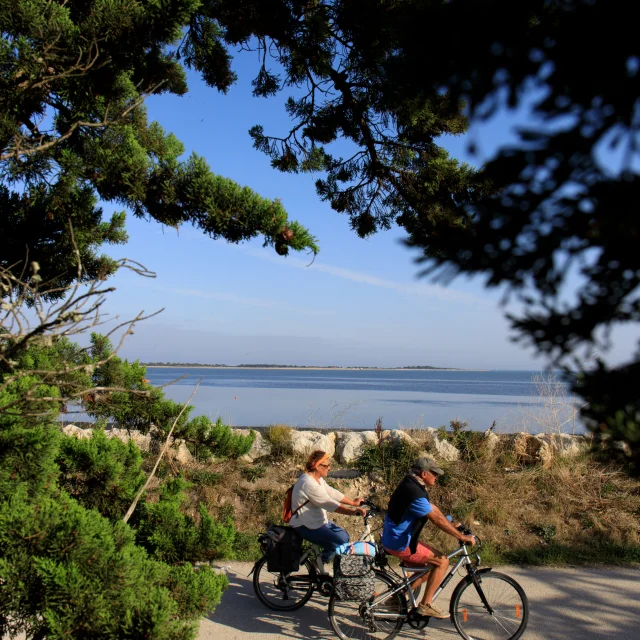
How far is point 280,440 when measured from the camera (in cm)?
976

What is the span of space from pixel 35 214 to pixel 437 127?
419 centimetres

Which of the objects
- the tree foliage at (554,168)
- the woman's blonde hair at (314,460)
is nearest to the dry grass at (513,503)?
the woman's blonde hair at (314,460)

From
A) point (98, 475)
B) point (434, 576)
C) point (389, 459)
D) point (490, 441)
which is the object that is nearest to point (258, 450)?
point (389, 459)

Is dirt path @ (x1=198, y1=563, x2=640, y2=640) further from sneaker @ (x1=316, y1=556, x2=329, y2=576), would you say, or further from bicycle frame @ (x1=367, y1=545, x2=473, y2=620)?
sneaker @ (x1=316, y1=556, x2=329, y2=576)

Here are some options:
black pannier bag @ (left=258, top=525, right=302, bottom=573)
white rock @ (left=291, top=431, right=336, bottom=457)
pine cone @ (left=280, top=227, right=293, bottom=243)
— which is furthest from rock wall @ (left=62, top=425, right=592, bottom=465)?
pine cone @ (left=280, top=227, right=293, bottom=243)

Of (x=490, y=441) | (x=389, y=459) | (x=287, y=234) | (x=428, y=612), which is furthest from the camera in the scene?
(x=490, y=441)

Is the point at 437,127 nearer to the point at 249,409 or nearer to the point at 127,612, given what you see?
the point at 127,612

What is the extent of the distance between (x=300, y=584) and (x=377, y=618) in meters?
0.76

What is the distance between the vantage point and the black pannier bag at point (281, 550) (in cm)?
491

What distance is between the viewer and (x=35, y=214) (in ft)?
16.9

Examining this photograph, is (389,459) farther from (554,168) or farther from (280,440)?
(554,168)

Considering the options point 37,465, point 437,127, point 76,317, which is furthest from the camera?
point 437,127

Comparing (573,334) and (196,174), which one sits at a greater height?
(196,174)

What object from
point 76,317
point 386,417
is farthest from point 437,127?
point 386,417
